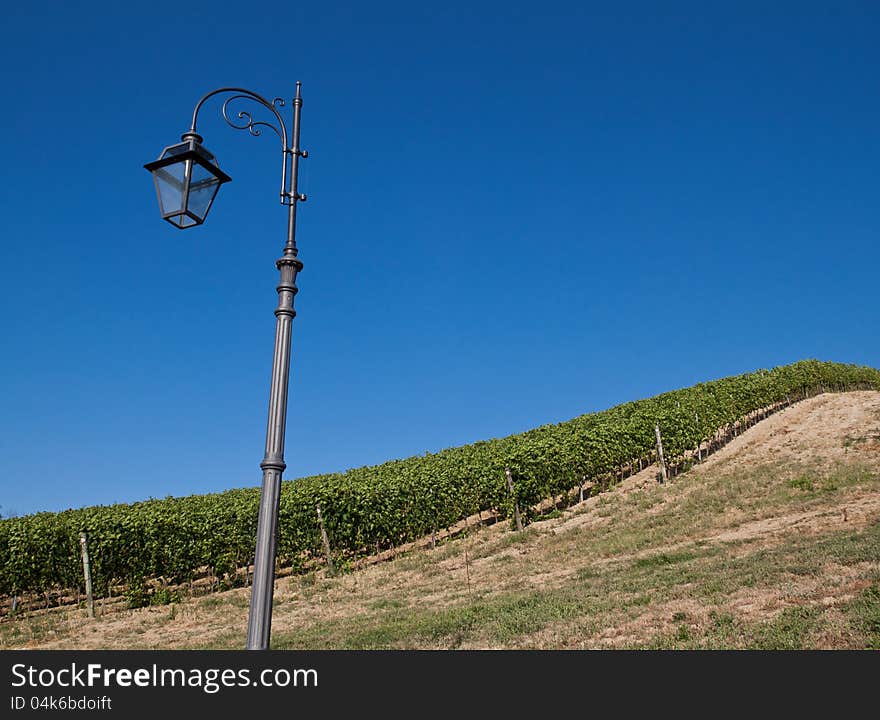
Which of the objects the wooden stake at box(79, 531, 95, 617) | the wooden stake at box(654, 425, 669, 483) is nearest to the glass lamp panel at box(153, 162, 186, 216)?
the wooden stake at box(79, 531, 95, 617)

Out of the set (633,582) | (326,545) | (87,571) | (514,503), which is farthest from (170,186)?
(514,503)

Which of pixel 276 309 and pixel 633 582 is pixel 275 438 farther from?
pixel 633 582

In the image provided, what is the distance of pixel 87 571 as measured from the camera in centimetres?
1730

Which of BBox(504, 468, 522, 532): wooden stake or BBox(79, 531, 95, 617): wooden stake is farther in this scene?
BBox(504, 468, 522, 532): wooden stake

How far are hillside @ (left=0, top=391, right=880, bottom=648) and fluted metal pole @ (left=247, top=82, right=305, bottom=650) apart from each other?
5.18 m

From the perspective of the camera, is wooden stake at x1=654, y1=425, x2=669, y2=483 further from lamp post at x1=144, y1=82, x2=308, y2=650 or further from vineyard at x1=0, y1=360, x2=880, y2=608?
lamp post at x1=144, y1=82, x2=308, y2=650

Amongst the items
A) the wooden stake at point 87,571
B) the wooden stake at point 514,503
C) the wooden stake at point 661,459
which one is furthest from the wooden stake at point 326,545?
the wooden stake at point 661,459

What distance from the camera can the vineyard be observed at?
58.0 ft

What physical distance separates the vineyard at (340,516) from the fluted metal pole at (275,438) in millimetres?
13771

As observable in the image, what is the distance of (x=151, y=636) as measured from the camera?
47.4 ft

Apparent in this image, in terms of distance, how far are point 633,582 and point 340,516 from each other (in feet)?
31.4

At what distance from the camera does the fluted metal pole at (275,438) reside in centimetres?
527

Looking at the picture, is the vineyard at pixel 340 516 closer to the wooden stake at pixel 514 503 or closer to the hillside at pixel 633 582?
the wooden stake at pixel 514 503
